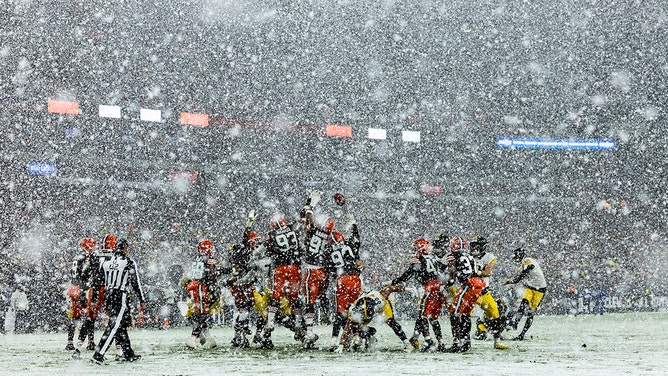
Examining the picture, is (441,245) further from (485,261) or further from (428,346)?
(485,261)

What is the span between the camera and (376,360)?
11406mm

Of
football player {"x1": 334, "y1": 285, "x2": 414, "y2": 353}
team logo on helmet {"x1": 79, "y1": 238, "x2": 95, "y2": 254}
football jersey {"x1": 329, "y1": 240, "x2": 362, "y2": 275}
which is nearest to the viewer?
football player {"x1": 334, "y1": 285, "x2": 414, "y2": 353}

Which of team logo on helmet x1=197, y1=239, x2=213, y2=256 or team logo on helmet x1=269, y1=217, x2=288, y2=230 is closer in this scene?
team logo on helmet x1=269, y1=217, x2=288, y2=230

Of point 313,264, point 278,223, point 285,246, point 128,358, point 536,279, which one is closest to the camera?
point 128,358

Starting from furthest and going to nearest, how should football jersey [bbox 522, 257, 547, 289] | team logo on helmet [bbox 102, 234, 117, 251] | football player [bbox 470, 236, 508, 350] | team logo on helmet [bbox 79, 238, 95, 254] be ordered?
football jersey [bbox 522, 257, 547, 289] < football player [bbox 470, 236, 508, 350] < team logo on helmet [bbox 79, 238, 95, 254] < team logo on helmet [bbox 102, 234, 117, 251]

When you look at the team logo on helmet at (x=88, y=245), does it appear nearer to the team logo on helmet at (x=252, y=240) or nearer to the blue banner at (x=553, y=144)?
the team logo on helmet at (x=252, y=240)

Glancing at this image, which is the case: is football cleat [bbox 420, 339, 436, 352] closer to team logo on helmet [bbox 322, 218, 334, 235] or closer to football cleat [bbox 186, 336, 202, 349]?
team logo on helmet [bbox 322, 218, 334, 235]

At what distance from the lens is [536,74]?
2227 inches

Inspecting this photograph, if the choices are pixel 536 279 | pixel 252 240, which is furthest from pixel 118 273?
pixel 536 279

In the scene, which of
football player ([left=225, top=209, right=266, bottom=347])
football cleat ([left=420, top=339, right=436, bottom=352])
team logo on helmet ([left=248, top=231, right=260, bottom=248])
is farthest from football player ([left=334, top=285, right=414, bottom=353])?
team logo on helmet ([left=248, top=231, right=260, bottom=248])

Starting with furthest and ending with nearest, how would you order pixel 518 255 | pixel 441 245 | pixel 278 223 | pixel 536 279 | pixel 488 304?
pixel 536 279 → pixel 518 255 → pixel 488 304 → pixel 278 223 → pixel 441 245

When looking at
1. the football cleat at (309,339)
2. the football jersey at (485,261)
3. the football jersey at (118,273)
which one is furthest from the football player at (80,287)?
the football jersey at (485,261)

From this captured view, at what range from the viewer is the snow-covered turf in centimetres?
991

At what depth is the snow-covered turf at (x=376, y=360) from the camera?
9.91m
